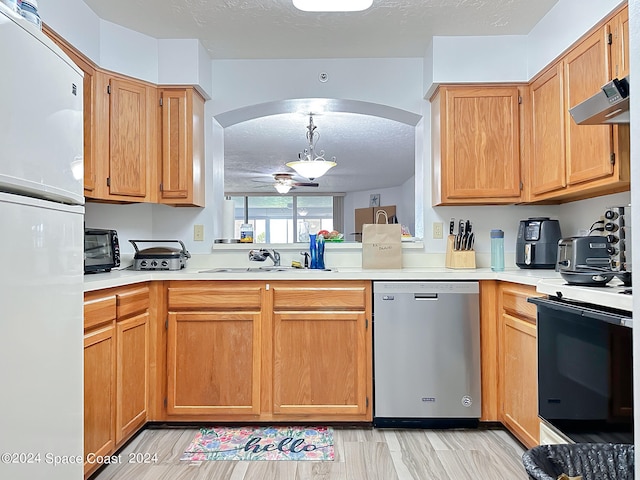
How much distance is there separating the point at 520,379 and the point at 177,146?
91.2 inches

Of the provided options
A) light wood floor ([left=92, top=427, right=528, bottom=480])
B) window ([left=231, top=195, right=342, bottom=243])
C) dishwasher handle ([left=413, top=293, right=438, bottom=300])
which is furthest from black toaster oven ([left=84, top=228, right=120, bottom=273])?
window ([left=231, top=195, right=342, bottom=243])

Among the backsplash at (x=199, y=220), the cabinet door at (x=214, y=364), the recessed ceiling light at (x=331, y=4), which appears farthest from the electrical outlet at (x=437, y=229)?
the recessed ceiling light at (x=331, y=4)

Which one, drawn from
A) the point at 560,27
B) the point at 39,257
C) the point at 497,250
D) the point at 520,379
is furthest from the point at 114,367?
the point at 560,27

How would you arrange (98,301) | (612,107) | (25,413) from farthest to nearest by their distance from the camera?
(98,301)
(612,107)
(25,413)

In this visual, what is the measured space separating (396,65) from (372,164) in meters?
3.77

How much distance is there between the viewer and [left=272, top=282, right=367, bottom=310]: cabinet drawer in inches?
100

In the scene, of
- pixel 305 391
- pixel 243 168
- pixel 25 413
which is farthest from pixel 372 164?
pixel 25 413

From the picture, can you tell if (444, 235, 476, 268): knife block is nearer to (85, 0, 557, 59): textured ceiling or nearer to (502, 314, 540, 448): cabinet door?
(502, 314, 540, 448): cabinet door

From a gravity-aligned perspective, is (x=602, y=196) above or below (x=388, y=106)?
Result: below

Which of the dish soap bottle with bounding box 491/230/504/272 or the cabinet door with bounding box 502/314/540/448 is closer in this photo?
the cabinet door with bounding box 502/314/540/448

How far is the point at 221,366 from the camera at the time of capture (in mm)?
2535

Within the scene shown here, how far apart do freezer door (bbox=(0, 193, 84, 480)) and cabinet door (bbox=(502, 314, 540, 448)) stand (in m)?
1.83

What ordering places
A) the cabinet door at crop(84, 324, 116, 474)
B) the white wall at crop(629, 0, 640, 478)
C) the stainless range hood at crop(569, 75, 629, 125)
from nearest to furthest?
the white wall at crop(629, 0, 640, 478) → the stainless range hood at crop(569, 75, 629, 125) → the cabinet door at crop(84, 324, 116, 474)

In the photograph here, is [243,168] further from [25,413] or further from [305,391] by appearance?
[25,413]
